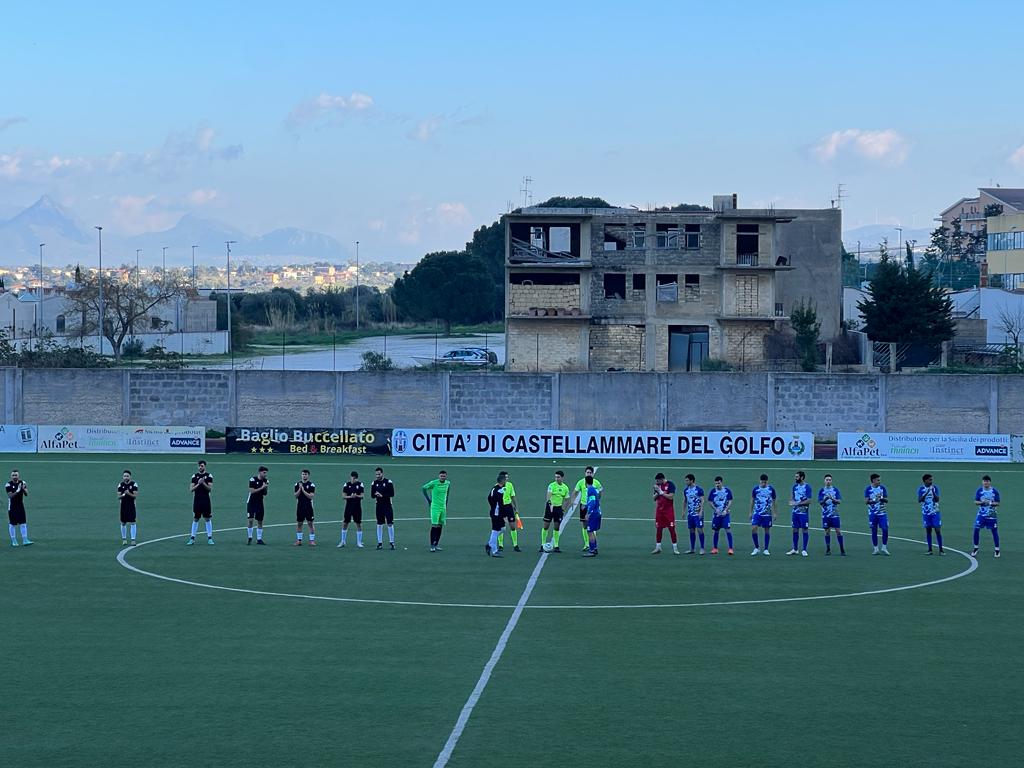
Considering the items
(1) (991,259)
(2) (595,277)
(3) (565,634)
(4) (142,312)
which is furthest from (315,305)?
(3) (565,634)

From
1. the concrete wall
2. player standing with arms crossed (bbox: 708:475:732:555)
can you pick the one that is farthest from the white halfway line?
the concrete wall

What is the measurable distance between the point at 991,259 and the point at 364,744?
97.5 metres

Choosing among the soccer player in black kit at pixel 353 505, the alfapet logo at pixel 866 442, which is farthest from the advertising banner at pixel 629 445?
the soccer player in black kit at pixel 353 505

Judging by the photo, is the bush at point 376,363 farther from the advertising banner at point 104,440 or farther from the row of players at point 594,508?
the row of players at point 594,508

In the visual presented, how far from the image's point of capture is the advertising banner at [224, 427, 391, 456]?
52719 mm

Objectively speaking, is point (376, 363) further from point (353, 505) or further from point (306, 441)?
point (353, 505)

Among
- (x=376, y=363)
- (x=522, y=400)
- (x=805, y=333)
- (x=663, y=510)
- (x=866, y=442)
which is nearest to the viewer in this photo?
(x=663, y=510)

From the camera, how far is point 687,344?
270 feet

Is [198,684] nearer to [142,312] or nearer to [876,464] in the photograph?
[876,464]

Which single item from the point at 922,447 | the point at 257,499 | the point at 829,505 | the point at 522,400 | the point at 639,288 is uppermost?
the point at 639,288

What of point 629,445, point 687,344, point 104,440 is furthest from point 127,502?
point 687,344

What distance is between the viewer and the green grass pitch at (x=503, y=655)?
15.5 metres

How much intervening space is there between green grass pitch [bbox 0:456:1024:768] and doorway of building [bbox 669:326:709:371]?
48.0 m

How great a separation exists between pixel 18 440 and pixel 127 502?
2532 cm
